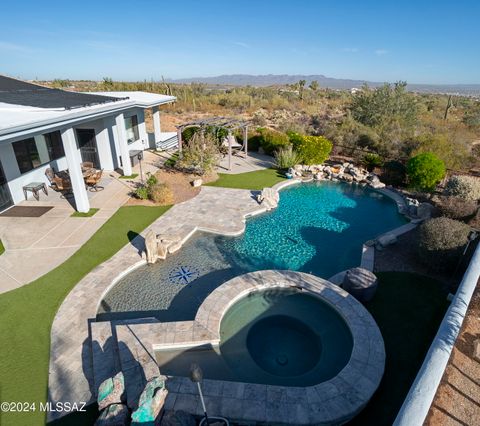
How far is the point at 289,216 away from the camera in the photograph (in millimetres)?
12695

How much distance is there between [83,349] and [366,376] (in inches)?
225

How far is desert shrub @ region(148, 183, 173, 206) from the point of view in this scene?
42.2 feet

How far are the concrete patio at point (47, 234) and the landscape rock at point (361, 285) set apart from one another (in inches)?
334

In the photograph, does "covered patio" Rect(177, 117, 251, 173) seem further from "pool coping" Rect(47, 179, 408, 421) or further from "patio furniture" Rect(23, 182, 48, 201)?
"patio furniture" Rect(23, 182, 48, 201)

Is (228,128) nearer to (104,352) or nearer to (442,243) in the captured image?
(442,243)

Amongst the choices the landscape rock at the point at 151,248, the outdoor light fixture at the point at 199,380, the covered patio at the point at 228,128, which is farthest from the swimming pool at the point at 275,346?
the covered patio at the point at 228,128

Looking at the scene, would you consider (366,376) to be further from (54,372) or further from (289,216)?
(289,216)

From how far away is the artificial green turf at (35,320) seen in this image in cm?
534

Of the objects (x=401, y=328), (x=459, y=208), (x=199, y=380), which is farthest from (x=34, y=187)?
(x=459, y=208)

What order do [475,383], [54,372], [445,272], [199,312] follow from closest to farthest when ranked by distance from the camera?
[475,383]
[54,372]
[199,312]
[445,272]

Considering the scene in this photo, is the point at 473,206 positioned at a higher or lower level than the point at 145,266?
higher

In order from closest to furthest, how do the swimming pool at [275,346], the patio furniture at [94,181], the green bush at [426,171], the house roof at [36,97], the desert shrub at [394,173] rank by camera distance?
1. the swimming pool at [275,346]
2. the house roof at [36,97]
3. the patio furniture at [94,181]
4. the green bush at [426,171]
5. the desert shrub at [394,173]

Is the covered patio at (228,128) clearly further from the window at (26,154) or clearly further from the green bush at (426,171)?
the green bush at (426,171)

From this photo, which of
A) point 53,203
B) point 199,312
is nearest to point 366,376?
point 199,312
